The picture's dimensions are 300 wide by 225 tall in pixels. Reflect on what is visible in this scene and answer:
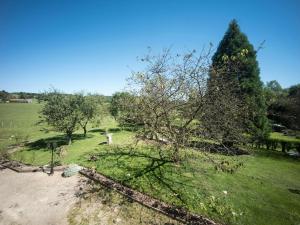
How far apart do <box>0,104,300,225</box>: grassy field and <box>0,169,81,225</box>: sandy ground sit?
1.91m

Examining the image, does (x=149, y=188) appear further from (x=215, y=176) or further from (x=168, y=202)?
(x=215, y=176)

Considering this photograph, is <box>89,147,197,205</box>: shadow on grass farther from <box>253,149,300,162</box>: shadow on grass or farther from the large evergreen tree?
the large evergreen tree

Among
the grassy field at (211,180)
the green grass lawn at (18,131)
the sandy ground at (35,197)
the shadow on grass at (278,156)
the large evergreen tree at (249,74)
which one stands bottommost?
the sandy ground at (35,197)

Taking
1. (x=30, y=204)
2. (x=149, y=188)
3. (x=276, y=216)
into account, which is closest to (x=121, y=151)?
(x=149, y=188)

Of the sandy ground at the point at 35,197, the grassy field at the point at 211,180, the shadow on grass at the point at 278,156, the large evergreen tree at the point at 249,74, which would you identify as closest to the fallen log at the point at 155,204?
the grassy field at the point at 211,180

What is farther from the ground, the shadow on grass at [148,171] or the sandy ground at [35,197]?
the shadow on grass at [148,171]

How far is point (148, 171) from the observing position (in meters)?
10.8

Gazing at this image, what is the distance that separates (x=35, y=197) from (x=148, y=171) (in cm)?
551

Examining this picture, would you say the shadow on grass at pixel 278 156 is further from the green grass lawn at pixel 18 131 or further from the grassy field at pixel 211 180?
the green grass lawn at pixel 18 131

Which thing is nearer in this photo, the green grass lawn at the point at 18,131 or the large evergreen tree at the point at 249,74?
the large evergreen tree at the point at 249,74

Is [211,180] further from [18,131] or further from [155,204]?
[18,131]

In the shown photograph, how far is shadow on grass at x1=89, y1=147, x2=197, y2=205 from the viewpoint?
909cm

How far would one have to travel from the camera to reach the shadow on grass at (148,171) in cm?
909

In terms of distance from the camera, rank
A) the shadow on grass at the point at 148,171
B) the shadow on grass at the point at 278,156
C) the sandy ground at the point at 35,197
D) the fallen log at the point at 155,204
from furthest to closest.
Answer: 1. the shadow on grass at the point at 278,156
2. the shadow on grass at the point at 148,171
3. the sandy ground at the point at 35,197
4. the fallen log at the point at 155,204
